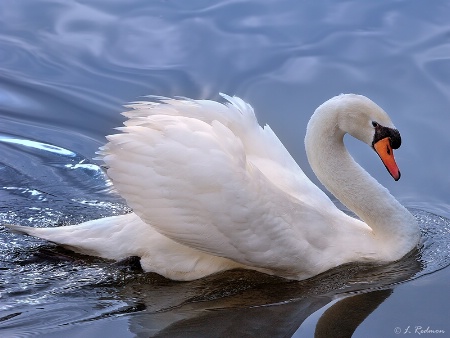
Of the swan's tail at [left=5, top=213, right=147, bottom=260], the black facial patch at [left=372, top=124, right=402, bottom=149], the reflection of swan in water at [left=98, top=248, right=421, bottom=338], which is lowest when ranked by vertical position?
the reflection of swan in water at [left=98, top=248, right=421, bottom=338]

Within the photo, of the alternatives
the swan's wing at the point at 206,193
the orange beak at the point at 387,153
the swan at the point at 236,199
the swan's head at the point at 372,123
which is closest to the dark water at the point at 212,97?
the swan at the point at 236,199

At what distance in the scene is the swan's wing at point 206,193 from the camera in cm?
566

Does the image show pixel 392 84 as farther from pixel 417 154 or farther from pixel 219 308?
pixel 219 308

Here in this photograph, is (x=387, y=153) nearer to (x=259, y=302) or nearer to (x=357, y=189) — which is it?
(x=357, y=189)

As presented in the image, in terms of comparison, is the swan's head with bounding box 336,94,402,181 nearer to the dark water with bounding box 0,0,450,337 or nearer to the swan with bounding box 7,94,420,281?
the swan with bounding box 7,94,420,281

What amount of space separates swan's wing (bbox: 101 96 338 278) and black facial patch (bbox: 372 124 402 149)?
74 cm

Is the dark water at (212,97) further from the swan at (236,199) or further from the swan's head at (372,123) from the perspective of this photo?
the swan's head at (372,123)

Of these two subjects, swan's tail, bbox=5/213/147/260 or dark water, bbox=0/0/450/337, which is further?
swan's tail, bbox=5/213/147/260

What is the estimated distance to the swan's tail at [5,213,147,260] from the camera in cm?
609

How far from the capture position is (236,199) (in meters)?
5.66

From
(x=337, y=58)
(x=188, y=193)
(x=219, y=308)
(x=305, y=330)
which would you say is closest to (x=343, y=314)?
(x=305, y=330)

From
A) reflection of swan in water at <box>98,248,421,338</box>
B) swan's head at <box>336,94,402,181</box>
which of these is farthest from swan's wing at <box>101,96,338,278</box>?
swan's head at <box>336,94,402,181</box>

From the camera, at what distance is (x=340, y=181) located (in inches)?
254

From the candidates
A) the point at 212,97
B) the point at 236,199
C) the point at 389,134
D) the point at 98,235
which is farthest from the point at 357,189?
the point at 212,97
